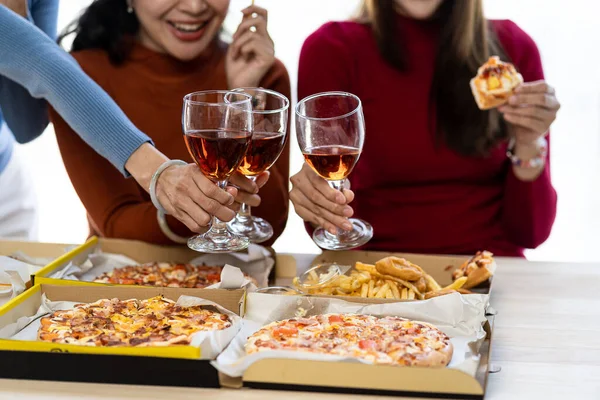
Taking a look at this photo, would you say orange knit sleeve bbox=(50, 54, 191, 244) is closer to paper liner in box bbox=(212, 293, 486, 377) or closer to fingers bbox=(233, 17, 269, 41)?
fingers bbox=(233, 17, 269, 41)

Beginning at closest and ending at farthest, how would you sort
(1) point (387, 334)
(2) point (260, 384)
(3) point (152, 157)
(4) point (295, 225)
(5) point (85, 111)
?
1. (2) point (260, 384)
2. (1) point (387, 334)
3. (3) point (152, 157)
4. (5) point (85, 111)
5. (4) point (295, 225)

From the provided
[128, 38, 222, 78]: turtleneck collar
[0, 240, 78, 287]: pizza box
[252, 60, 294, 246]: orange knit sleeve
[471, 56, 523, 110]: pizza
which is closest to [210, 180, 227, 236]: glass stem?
[0, 240, 78, 287]: pizza box

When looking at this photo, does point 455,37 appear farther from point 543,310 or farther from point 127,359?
point 127,359

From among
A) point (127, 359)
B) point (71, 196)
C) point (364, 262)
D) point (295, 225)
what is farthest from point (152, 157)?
point (71, 196)

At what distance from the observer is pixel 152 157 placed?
5.19ft

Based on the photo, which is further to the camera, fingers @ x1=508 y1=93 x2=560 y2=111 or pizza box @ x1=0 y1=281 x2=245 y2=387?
fingers @ x1=508 y1=93 x2=560 y2=111

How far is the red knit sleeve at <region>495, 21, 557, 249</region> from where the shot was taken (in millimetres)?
2068

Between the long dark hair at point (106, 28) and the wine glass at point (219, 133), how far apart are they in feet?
3.14

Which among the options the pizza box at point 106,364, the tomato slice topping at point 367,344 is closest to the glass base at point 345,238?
the tomato slice topping at point 367,344

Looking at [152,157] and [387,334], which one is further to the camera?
[152,157]

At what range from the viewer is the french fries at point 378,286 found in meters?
1.41

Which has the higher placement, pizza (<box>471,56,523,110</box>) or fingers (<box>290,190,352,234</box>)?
pizza (<box>471,56,523,110</box>)

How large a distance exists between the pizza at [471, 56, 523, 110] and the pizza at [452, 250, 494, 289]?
46 centimetres

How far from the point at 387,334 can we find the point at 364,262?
18.3 inches
